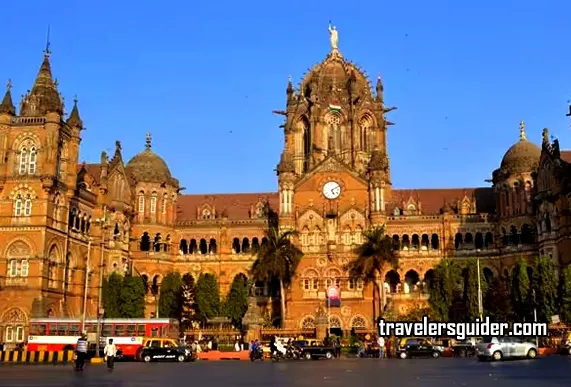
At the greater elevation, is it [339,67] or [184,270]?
[339,67]

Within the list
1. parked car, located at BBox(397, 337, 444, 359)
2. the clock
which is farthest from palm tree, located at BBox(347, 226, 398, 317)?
parked car, located at BBox(397, 337, 444, 359)

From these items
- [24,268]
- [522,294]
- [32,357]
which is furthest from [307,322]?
[32,357]

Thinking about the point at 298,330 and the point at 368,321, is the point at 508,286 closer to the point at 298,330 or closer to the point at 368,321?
the point at 368,321

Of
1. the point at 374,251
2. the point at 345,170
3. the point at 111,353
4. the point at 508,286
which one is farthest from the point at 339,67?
the point at 111,353

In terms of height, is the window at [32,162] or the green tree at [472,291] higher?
the window at [32,162]

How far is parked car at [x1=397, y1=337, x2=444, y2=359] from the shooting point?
2008 inches

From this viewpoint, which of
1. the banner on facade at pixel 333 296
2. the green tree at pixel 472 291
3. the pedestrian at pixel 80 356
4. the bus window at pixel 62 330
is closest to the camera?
the pedestrian at pixel 80 356

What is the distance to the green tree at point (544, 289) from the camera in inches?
2544

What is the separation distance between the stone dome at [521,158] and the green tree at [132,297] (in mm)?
42344

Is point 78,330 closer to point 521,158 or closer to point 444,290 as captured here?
point 444,290

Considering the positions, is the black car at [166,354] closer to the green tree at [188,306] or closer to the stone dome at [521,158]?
the green tree at [188,306]

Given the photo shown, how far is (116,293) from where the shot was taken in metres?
72.6

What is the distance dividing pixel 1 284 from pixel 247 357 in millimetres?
26257

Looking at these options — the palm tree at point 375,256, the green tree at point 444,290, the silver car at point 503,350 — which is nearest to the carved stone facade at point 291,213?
the palm tree at point 375,256
